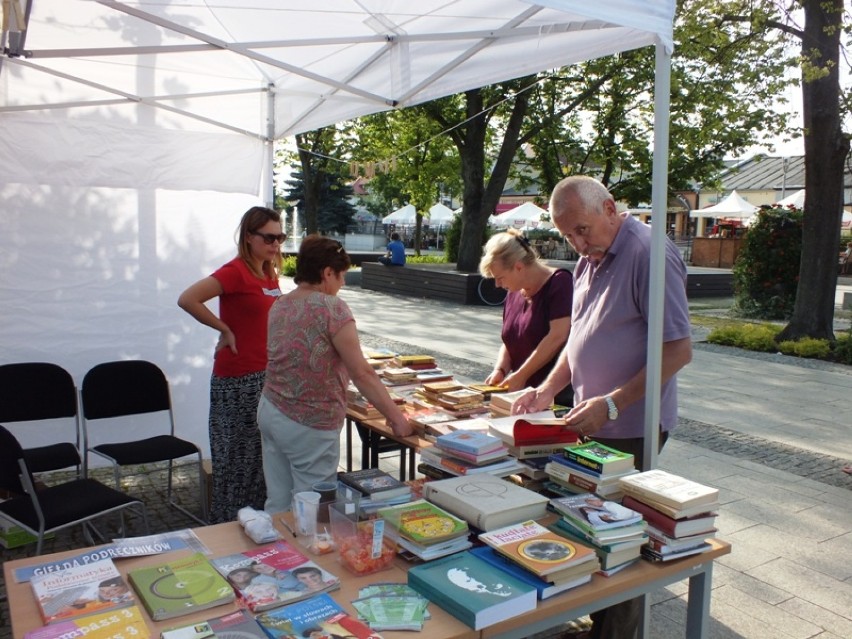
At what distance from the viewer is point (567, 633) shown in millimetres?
2984

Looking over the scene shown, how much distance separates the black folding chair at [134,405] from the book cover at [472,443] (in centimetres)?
233

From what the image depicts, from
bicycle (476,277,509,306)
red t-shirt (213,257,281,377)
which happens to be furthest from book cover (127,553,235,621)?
bicycle (476,277,509,306)

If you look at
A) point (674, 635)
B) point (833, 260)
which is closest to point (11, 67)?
point (674, 635)

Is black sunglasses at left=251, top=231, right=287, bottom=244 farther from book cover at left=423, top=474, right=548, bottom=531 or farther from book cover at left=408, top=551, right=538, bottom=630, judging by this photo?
book cover at left=408, top=551, right=538, bottom=630

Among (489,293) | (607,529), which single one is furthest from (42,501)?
(489,293)

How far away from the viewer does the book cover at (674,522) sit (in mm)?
2064

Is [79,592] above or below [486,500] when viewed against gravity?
below

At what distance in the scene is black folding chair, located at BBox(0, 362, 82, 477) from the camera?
168 inches

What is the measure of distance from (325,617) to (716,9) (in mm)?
11033

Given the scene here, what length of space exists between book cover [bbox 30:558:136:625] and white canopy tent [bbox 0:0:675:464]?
258cm

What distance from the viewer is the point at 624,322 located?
2637mm

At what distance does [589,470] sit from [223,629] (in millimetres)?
1210

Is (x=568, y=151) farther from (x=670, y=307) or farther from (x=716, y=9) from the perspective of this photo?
(x=670, y=307)

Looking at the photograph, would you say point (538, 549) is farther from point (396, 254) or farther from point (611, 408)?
point (396, 254)
